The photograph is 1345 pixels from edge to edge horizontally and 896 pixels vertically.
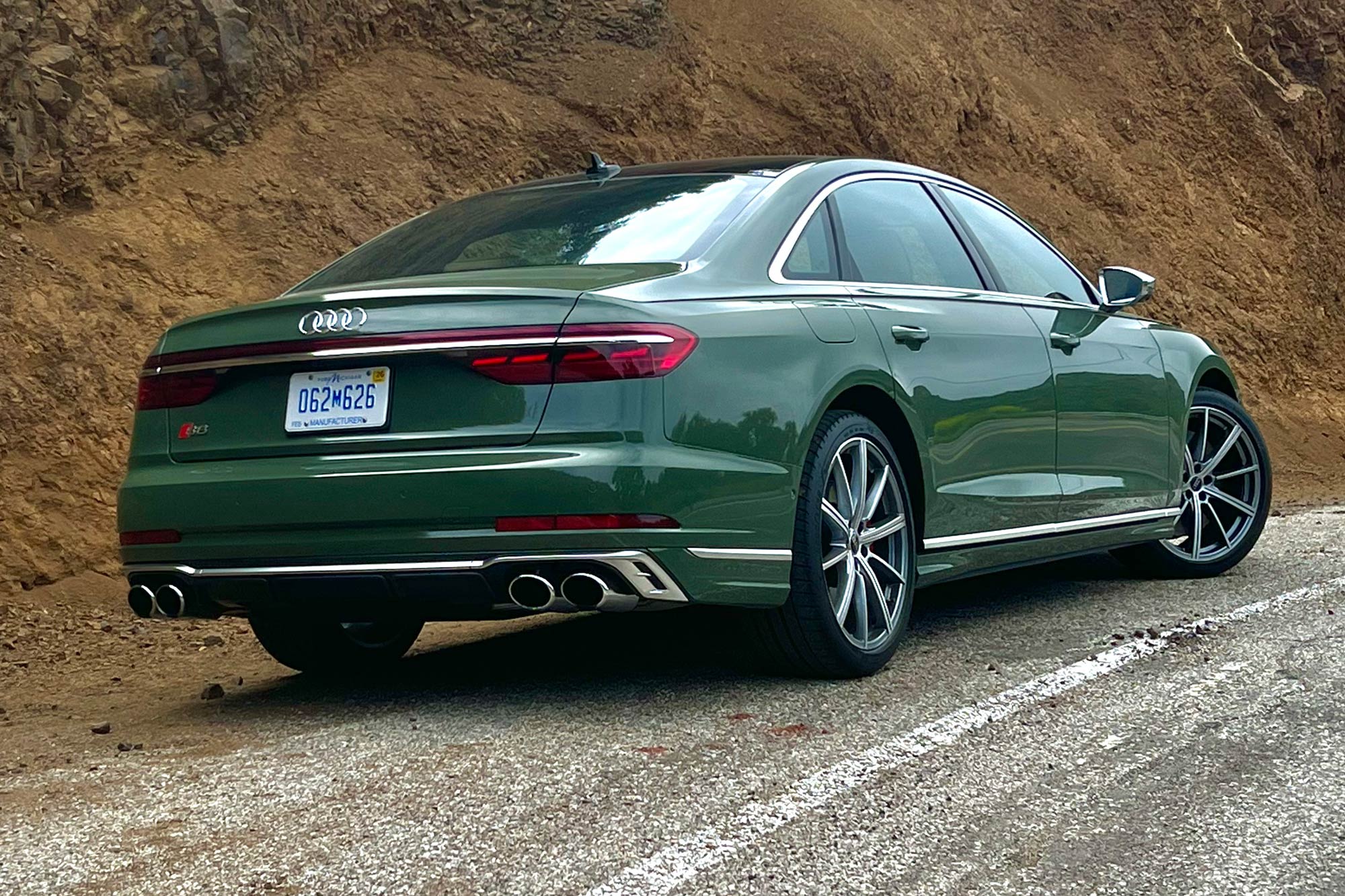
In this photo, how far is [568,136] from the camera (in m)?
14.2

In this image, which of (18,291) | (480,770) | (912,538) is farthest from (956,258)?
(18,291)

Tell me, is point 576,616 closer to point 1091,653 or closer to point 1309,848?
point 1091,653

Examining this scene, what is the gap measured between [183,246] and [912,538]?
684cm

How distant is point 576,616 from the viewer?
7.05 meters

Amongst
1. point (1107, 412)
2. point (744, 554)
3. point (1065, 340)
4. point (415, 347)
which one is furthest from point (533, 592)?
point (1107, 412)

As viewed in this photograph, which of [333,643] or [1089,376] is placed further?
[1089,376]

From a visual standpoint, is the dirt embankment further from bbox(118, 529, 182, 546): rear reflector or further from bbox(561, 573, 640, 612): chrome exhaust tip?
bbox(561, 573, 640, 612): chrome exhaust tip

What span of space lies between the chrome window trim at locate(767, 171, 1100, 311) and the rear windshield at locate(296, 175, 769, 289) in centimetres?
18

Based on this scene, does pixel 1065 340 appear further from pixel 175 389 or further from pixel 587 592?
pixel 175 389

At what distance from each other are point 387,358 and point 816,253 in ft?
5.01

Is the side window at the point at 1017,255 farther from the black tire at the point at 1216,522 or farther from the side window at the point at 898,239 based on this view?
the black tire at the point at 1216,522

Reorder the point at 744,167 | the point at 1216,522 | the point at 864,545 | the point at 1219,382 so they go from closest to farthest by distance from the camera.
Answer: the point at 864,545
the point at 744,167
the point at 1216,522
the point at 1219,382

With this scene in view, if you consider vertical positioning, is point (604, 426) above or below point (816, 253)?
below

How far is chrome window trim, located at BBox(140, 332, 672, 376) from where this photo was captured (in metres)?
4.45
